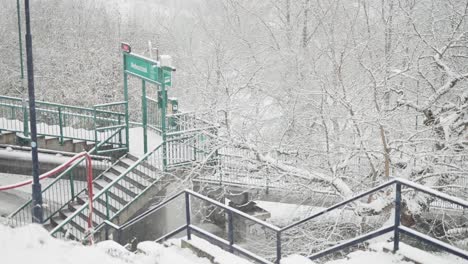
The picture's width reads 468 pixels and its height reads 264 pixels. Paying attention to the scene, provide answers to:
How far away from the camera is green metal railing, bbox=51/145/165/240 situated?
14.2 m

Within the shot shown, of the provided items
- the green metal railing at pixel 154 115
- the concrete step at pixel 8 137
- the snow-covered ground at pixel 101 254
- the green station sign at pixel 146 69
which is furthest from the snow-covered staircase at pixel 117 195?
the snow-covered ground at pixel 101 254

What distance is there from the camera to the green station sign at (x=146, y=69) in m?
15.1

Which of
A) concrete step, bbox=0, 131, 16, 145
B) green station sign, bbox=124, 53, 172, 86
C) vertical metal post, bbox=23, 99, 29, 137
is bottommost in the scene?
concrete step, bbox=0, 131, 16, 145

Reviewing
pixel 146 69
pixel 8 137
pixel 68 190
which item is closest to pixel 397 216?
pixel 146 69

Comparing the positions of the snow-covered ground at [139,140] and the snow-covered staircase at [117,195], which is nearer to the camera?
the snow-covered staircase at [117,195]

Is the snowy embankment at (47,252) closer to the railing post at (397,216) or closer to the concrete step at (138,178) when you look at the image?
the railing post at (397,216)

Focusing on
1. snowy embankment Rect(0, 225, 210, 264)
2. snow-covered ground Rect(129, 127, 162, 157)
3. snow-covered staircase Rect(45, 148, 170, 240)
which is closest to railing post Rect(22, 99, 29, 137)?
snow-covered ground Rect(129, 127, 162, 157)

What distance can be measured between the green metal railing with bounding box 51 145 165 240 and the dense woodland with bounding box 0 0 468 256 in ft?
7.82

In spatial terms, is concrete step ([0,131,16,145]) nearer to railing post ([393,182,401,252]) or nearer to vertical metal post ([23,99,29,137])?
vertical metal post ([23,99,29,137])

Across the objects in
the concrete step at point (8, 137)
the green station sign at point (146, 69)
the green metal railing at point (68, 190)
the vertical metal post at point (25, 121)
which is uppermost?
the green station sign at point (146, 69)

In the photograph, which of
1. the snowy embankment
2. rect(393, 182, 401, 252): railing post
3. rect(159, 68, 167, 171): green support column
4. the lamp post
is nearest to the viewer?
the snowy embankment

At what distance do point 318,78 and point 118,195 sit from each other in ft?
21.5

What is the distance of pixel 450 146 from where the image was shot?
13805 mm

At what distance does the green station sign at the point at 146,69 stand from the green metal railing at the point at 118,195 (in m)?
1.91
